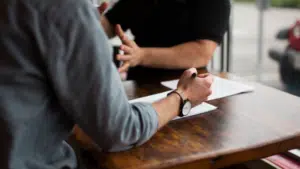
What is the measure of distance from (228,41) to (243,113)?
97 cm

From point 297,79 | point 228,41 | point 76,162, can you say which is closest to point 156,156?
point 76,162

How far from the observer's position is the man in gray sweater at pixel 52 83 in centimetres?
69

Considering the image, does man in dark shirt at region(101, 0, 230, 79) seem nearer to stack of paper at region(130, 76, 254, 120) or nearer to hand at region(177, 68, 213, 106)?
stack of paper at region(130, 76, 254, 120)

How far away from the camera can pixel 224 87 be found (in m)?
1.26

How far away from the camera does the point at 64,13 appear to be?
27.2 inches

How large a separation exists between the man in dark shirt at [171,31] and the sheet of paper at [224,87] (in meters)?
0.15

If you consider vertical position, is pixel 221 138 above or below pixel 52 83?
below

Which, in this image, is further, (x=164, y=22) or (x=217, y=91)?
(x=164, y=22)

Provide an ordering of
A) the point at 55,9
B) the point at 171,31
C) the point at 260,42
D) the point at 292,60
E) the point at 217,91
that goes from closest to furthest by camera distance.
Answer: the point at 55,9, the point at 217,91, the point at 171,31, the point at 292,60, the point at 260,42

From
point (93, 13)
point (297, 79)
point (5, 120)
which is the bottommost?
point (297, 79)

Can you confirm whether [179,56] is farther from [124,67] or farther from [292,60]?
[292,60]

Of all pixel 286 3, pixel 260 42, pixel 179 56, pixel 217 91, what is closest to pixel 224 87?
pixel 217 91

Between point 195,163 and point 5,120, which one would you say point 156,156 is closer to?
point 195,163

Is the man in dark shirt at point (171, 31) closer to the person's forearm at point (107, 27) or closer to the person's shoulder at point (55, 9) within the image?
the person's forearm at point (107, 27)
